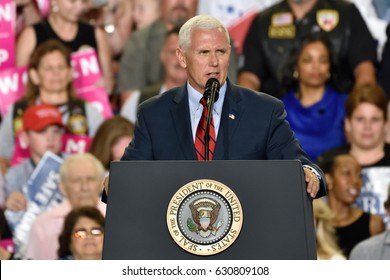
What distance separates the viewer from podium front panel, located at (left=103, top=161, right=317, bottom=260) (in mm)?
3111

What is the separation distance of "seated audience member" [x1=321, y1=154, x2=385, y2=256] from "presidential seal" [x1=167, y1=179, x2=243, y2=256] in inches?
125

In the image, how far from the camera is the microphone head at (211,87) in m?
3.32

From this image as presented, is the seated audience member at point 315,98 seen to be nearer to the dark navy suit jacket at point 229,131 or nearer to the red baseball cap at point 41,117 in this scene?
the red baseball cap at point 41,117

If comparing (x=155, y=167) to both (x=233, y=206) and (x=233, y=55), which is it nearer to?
(x=233, y=206)

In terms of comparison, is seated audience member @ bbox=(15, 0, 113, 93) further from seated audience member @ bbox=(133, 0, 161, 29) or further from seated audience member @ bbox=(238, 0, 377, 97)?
seated audience member @ bbox=(238, 0, 377, 97)

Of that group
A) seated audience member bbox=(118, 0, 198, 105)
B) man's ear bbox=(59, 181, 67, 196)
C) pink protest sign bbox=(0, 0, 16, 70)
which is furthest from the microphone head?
pink protest sign bbox=(0, 0, 16, 70)

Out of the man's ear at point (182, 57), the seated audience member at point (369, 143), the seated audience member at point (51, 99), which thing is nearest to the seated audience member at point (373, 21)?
the seated audience member at point (369, 143)

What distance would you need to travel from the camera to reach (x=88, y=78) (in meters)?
7.56

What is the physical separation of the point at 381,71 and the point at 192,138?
161 inches

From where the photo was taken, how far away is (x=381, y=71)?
24.0 ft

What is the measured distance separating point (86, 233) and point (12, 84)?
201 centimetres

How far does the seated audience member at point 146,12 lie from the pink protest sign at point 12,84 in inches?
35.3

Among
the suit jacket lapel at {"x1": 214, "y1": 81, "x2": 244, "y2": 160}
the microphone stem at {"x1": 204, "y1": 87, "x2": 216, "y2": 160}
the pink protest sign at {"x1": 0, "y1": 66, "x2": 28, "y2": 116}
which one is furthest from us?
the pink protest sign at {"x1": 0, "y1": 66, "x2": 28, "y2": 116}
